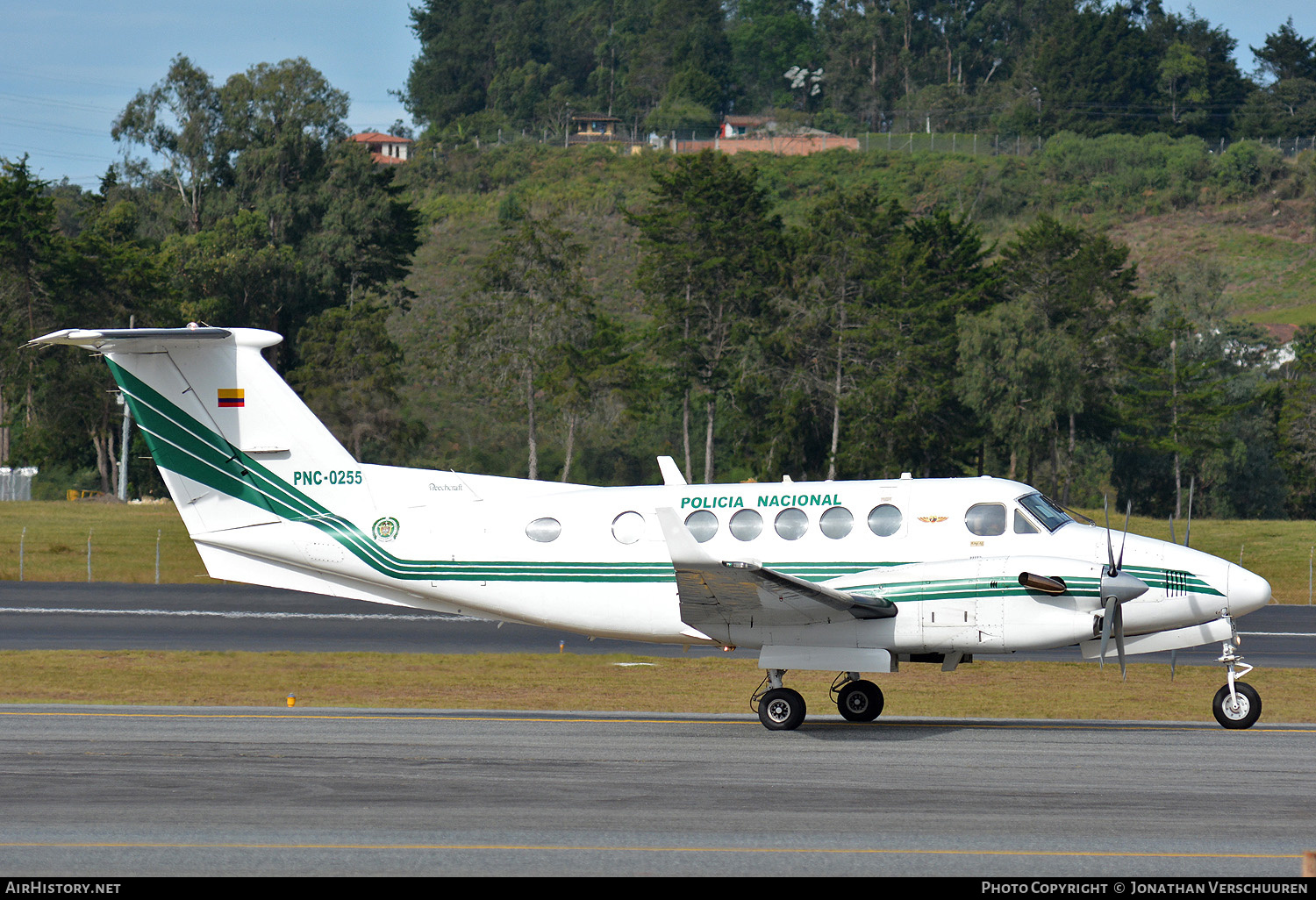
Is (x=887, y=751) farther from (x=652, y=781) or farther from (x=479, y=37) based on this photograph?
(x=479, y=37)

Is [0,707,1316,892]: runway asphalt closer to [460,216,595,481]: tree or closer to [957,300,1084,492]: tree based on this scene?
[957,300,1084,492]: tree

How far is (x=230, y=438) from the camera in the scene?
17.2 metres

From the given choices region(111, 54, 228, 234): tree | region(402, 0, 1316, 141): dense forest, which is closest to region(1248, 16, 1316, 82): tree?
region(402, 0, 1316, 141): dense forest

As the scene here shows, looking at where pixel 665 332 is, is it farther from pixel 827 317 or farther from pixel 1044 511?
pixel 1044 511

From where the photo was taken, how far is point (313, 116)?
271ft

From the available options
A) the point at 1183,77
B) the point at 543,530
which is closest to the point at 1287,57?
the point at 1183,77

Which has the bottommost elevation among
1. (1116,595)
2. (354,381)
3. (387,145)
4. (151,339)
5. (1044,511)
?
(1116,595)

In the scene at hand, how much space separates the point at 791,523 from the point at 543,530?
3194mm

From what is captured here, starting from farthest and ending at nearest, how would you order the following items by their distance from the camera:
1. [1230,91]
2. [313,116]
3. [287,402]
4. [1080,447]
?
[1230,91], [313,116], [1080,447], [287,402]

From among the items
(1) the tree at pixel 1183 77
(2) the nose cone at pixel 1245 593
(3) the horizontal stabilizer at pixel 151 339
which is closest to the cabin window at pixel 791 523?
(2) the nose cone at pixel 1245 593

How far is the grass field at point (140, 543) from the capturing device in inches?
1651

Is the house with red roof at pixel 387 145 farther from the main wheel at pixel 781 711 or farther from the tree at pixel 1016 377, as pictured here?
the main wheel at pixel 781 711

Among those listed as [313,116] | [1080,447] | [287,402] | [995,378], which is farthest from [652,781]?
[313,116]

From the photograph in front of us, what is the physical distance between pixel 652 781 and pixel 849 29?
166084 millimetres
